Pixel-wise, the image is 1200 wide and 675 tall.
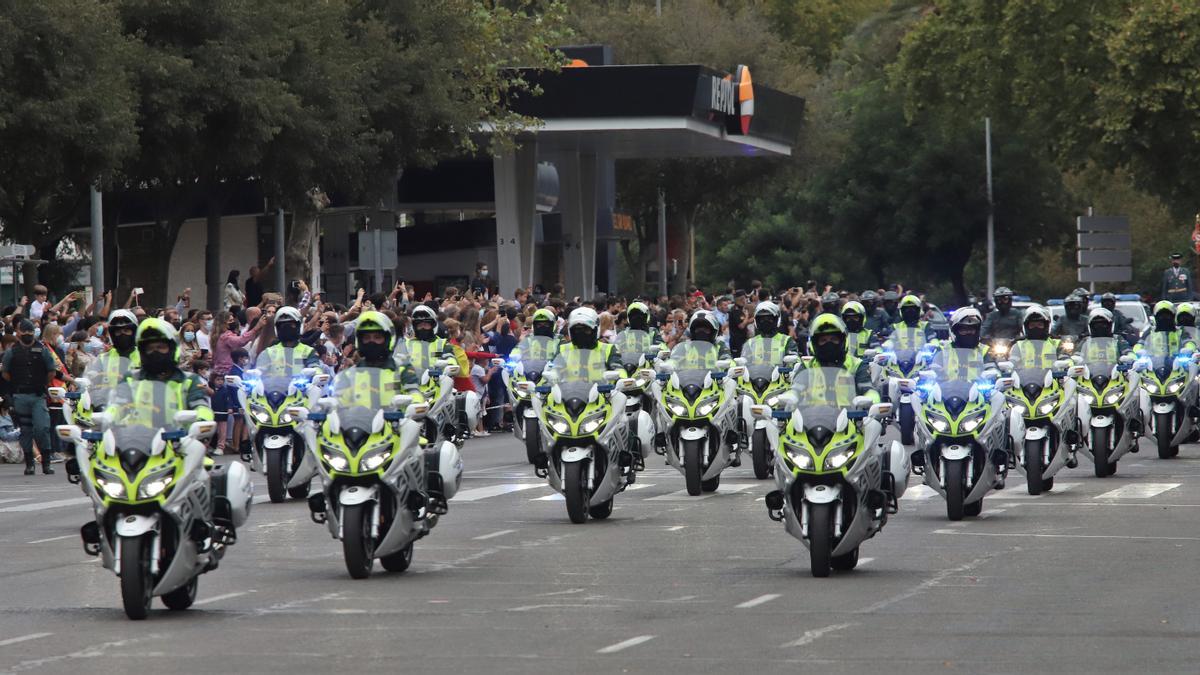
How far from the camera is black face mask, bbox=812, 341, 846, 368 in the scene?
15477 millimetres

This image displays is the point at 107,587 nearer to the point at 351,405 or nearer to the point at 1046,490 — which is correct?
the point at 351,405

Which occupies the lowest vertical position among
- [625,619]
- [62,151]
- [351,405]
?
[625,619]

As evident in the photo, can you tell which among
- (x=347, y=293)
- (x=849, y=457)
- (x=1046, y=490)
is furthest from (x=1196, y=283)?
(x=849, y=457)

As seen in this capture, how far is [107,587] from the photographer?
15.1m

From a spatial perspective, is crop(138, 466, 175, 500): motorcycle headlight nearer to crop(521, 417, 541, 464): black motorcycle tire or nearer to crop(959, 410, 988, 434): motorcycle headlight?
crop(959, 410, 988, 434): motorcycle headlight

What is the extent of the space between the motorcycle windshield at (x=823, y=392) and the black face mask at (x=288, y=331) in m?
6.99

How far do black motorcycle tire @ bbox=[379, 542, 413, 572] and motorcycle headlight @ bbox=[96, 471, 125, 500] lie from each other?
105 inches

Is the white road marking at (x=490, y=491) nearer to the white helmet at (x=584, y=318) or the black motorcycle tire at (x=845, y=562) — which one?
the white helmet at (x=584, y=318)

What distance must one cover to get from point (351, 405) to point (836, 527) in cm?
322

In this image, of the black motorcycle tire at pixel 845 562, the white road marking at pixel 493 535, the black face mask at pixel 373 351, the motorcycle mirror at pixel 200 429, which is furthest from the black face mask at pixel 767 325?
the motorcycle mirror at pixel 200 429

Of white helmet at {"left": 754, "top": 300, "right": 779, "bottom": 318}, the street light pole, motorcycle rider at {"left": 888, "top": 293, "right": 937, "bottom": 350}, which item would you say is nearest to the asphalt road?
white helmet at {"left": 754, "top": 300, "right": 779, "bottom": 318}

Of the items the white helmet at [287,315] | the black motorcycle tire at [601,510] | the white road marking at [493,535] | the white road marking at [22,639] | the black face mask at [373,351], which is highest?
the white helmet at [287,315]

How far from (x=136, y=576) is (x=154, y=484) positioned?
1.75 feet

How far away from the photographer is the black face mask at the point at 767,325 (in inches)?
930
